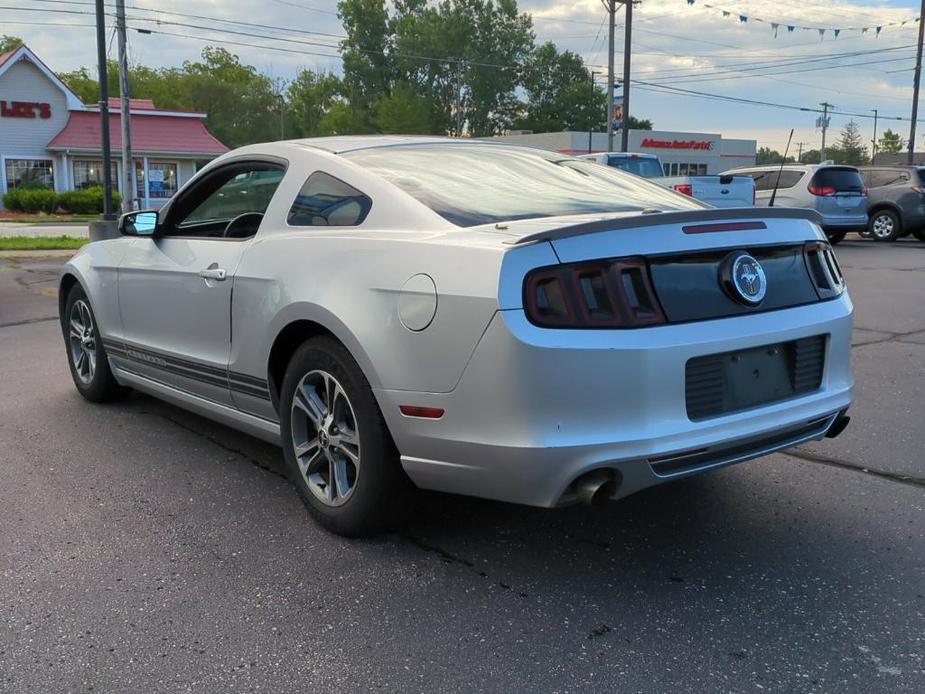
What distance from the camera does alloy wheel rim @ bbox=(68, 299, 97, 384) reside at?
5473 mm

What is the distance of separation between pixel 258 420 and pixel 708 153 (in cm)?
6683

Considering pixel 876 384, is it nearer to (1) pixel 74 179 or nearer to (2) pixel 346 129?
(1) pixel 74 179

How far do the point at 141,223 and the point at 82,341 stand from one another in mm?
1356

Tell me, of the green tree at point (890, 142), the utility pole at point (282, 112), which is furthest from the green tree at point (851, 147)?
the utility pole at point (282, 112)

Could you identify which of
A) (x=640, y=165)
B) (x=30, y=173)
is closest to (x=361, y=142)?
(x=640, y=165)

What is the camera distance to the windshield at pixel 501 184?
3361mm

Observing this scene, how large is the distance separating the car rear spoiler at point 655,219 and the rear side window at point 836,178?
16.1m

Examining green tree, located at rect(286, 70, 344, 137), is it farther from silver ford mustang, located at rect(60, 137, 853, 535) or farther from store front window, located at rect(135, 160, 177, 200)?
silver ford mustang, located at rect(60, 137, 853, 535)

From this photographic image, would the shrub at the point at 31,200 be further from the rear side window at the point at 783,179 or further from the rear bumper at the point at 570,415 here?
the rear bumper at the point at 570,415

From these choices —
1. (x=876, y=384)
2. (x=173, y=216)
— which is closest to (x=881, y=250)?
(x=876, y=384)

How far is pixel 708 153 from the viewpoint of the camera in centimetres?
6606

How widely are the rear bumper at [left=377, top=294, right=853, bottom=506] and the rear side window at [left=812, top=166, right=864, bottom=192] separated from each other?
54.5 ft

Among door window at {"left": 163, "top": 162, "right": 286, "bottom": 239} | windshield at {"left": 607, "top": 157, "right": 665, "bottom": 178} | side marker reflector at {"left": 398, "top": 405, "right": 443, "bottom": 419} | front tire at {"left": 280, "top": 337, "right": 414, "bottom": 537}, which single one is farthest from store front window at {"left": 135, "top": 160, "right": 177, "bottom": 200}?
side marker reflector at {"left": 398, "top": 405, "right": 443, "bottom": 419}

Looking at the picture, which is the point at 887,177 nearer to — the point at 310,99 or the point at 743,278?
the point at 743,278
